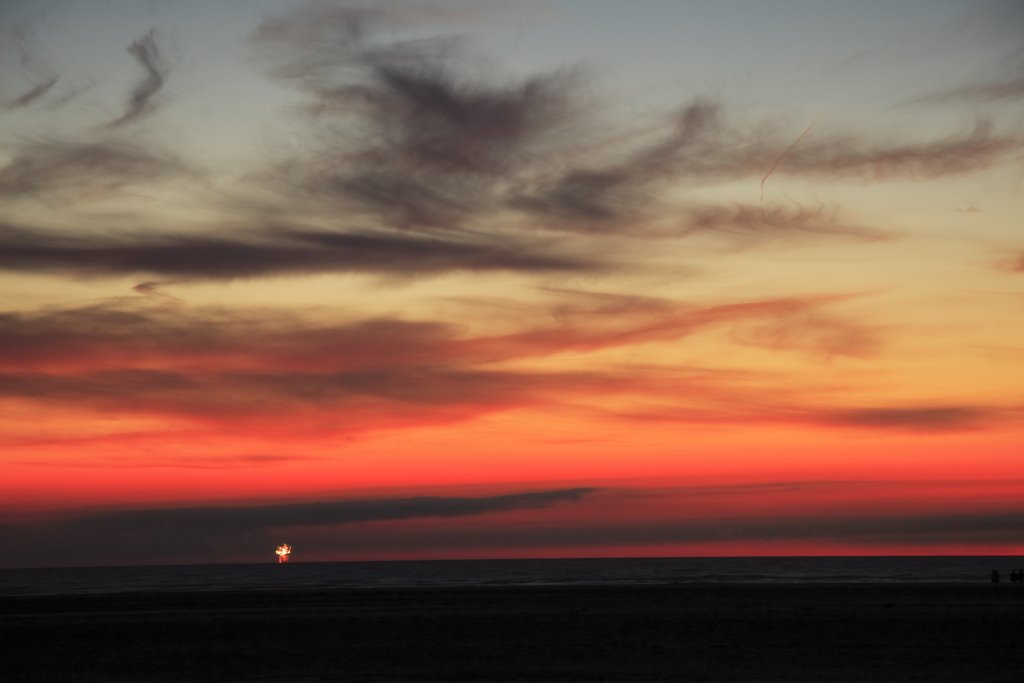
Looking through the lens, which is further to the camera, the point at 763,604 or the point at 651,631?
the point at 763,604

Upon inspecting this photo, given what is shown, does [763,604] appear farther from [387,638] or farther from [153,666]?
[153,666]

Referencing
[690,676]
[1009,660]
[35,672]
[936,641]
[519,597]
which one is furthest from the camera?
[519,597]

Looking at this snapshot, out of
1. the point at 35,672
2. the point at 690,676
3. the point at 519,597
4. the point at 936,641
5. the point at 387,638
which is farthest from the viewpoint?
the point at 519,597

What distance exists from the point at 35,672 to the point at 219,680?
233 inches

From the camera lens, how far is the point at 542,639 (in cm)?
3095

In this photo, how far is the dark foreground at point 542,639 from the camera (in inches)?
957

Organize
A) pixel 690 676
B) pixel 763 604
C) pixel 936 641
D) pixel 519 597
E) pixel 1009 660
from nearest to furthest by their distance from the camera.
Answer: pixel 690 676, pixel 1009 660, pixel 936 641, pixel 763 604, pixel 519 597

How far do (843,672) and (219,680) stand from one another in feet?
48.8

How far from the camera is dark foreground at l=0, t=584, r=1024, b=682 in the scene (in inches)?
957

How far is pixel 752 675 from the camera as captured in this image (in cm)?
2292

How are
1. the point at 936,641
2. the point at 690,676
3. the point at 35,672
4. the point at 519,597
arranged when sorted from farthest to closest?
1. the point at 519,597
2. the point at 936,641
3. the point at 35,672
4. the point at 690,676

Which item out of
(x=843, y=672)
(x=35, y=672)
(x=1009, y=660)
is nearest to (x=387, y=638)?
(x=35, y=672)

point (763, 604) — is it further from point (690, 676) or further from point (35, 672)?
point (35, 672)

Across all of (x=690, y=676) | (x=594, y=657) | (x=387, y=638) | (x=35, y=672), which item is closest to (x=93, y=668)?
(x=35, y=672)
